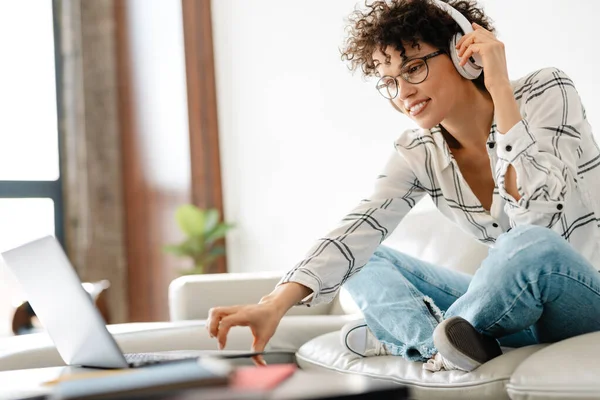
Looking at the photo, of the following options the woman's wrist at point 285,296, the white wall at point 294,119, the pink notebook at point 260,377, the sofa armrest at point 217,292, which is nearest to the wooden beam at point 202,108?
the white wall at point 294,119

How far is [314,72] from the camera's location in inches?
156

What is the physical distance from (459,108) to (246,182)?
2941 mm

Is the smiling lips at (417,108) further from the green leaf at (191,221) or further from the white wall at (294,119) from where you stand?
the green leaf at (191,221)

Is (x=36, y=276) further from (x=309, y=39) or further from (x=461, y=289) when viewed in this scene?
(x=309, y=39)

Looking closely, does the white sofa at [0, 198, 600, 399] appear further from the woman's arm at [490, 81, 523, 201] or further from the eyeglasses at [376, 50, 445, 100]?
the eyeglasses at [376, 50, 445, 100]

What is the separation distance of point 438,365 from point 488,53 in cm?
66

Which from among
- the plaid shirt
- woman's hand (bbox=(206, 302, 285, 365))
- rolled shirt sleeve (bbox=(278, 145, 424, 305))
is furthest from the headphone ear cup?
woman's hand (bbox=(206, 302, 285, 365))

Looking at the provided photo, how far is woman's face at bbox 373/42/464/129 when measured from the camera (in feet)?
5.30

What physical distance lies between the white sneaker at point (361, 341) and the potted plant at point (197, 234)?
2736mm

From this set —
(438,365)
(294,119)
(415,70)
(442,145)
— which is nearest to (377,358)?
(438,365)

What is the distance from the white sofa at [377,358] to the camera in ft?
3.69

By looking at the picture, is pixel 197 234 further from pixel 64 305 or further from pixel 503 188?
pixel 64 305

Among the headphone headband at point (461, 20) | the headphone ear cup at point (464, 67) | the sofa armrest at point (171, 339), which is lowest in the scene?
the sofa armrest at point (171, 339)

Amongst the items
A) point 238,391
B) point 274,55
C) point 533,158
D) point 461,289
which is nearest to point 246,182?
point 274,55
